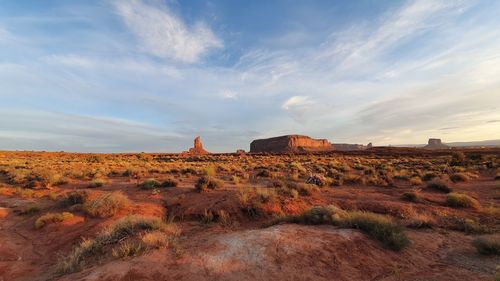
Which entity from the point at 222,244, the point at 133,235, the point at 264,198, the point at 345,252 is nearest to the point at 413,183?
the point at 264,198

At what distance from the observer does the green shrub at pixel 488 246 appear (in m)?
6.21

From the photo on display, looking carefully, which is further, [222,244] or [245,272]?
[222,244]

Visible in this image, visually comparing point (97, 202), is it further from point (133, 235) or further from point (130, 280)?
point (130, 280)

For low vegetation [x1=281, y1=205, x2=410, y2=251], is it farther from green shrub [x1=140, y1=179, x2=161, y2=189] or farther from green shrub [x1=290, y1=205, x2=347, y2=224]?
green shrub [x1=140, y1=179, x2=161, y2=189]

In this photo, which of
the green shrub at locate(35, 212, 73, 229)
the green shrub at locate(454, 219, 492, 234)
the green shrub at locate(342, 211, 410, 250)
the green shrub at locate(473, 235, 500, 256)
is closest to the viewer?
the green shrub at locate(473, 235, 500, 256)

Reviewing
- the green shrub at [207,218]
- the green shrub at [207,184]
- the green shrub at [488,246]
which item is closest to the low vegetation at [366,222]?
the green shrub at [488,246]

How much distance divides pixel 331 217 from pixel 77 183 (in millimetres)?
17550

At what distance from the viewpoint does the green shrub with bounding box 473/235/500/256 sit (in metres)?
6.21

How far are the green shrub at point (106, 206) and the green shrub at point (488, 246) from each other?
11256mm

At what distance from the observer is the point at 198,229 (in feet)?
29.1

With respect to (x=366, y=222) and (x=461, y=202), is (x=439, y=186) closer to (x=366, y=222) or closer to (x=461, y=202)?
(x=461, y=202)

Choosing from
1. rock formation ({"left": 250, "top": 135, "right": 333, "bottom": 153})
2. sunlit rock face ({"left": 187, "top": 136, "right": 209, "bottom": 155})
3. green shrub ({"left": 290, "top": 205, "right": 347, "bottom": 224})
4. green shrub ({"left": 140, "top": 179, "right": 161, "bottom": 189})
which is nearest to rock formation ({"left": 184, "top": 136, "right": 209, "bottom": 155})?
sunlit rock face ({"left": 187, "top": 136, "right": 209, "bottom": 155})

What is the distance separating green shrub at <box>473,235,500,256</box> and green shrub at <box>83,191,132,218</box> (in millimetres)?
11256

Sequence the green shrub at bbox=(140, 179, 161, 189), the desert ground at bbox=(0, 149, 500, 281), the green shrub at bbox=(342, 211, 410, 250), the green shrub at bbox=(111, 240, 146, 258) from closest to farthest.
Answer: the desert ground at bbox=(0, 149, 500, 281), the green shrub at bbox=(111, 240, 146, 258), the green shrub at bbox=(342, 211, 410, 250), the green shrub at bbox=(140, 179, 161, 189)
